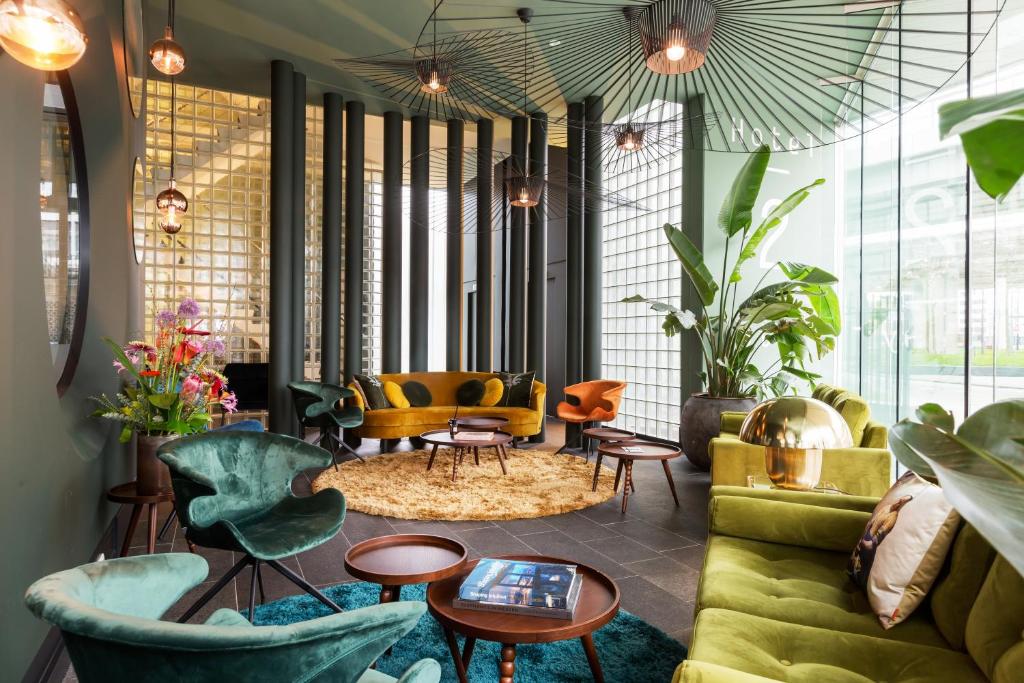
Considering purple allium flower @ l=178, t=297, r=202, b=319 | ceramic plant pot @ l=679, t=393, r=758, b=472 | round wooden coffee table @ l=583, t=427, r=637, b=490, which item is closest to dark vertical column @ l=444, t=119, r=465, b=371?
round wooden coffee table @ l=583, t=427, r=637, b=490

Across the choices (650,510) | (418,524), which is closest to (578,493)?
(650,510)

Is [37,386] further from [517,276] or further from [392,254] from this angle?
[517,276]

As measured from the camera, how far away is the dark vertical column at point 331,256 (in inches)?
274

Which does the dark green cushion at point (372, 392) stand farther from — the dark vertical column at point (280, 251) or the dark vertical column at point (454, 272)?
the dark vertical column at point (454, 272)

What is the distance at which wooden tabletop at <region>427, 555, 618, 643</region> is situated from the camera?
6.03 feet

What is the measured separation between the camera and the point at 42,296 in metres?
2.31

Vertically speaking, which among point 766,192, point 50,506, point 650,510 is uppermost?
point 766,192

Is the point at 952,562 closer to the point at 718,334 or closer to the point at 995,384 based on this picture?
the point at 995,384

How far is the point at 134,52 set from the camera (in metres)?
4.75

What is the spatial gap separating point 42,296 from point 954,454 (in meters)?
2.68

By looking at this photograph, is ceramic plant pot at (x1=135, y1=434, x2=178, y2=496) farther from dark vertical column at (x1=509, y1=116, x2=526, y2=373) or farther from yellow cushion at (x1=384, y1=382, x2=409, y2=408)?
dark vertical column at (x1=509, y1=116, x2=526, y2=373)

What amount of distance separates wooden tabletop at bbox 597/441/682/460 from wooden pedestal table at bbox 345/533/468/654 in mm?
2212

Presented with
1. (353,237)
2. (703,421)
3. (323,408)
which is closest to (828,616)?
(703,421)

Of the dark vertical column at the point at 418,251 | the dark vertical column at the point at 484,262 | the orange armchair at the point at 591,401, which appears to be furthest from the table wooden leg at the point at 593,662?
the dark vertical column at the point at 418,251
